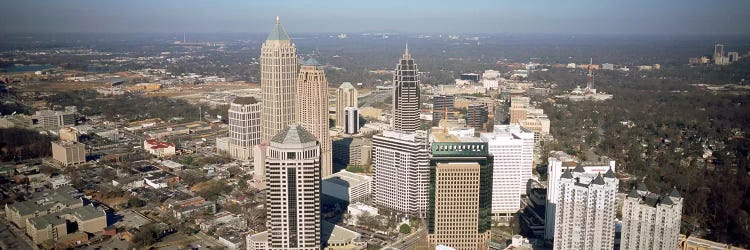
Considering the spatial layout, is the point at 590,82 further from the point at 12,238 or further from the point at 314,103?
the point at 12,238

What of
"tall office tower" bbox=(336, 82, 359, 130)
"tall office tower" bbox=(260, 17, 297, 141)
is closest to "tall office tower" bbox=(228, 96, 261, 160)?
"tall office tower" bbox=(260, 17, 297, 141)

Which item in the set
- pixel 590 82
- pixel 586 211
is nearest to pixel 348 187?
pixel 586 211

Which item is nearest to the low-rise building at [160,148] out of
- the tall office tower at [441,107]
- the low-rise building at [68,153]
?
the low-rise building at [68,153]

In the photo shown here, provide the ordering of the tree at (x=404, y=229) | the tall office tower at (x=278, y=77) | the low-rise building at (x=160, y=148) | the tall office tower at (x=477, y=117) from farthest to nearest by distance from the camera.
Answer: the tall office tower at (x=477, y=117) → the low-rise building at (x=160, y=148) → the tall office tower at (x=278, y=77) → the tree at (x=404, y=229)

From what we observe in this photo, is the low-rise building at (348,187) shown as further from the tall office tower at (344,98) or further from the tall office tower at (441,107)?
the tall office tower at (441,107)

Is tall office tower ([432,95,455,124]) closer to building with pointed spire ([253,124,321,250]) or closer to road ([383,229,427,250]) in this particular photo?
road ([383,229,427,250])

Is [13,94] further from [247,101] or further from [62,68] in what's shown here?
[247,101]
